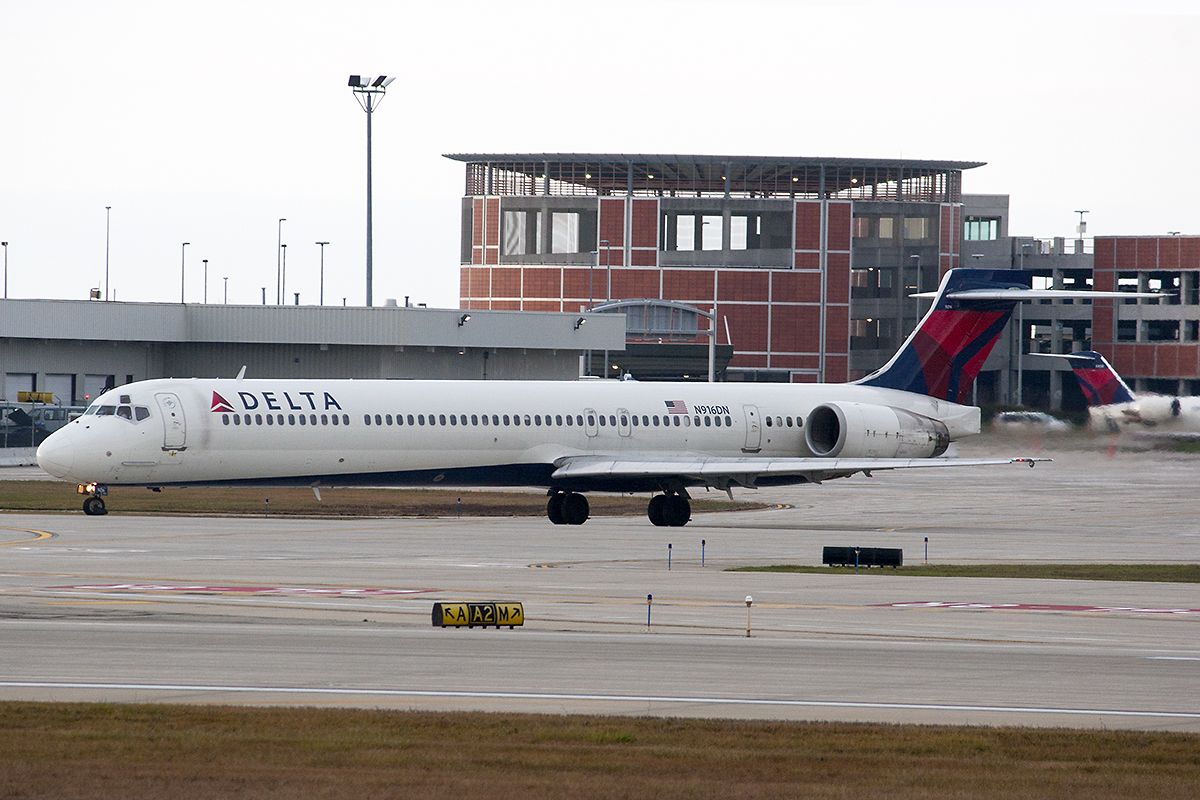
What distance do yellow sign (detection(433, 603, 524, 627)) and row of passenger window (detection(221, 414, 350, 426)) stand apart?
20.5m

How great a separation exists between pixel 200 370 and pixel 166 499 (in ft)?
84.6

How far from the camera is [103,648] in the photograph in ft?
70.1

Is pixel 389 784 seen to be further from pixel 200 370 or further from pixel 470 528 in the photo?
pixel 200 370

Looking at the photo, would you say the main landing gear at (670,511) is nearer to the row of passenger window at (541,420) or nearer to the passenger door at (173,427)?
the row of passenger window at (541,420)

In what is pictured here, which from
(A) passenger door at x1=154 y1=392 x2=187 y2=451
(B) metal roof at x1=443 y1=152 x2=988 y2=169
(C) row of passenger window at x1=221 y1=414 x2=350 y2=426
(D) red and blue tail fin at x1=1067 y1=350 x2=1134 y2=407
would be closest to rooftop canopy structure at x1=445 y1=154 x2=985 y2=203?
(B) metal roof at x1=443 y1=152 x2=988 y2=169

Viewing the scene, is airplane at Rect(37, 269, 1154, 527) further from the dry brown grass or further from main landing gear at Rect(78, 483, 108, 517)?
the dry brown grass

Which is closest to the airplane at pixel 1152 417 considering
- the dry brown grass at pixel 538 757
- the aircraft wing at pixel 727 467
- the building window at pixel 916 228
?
the aircraft wing at pixel 727 467

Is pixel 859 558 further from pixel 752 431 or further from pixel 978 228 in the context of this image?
pixel 978 228

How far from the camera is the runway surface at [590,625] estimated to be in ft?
61.1

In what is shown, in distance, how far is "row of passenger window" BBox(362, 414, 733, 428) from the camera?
45.7m

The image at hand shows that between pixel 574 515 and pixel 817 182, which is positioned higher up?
pixel 817 182

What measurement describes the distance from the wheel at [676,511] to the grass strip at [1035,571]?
1261 cm

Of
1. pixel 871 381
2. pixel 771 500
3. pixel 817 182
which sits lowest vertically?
pixel 771 500

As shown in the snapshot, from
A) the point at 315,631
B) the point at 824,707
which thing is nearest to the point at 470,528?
the point at 315,631
